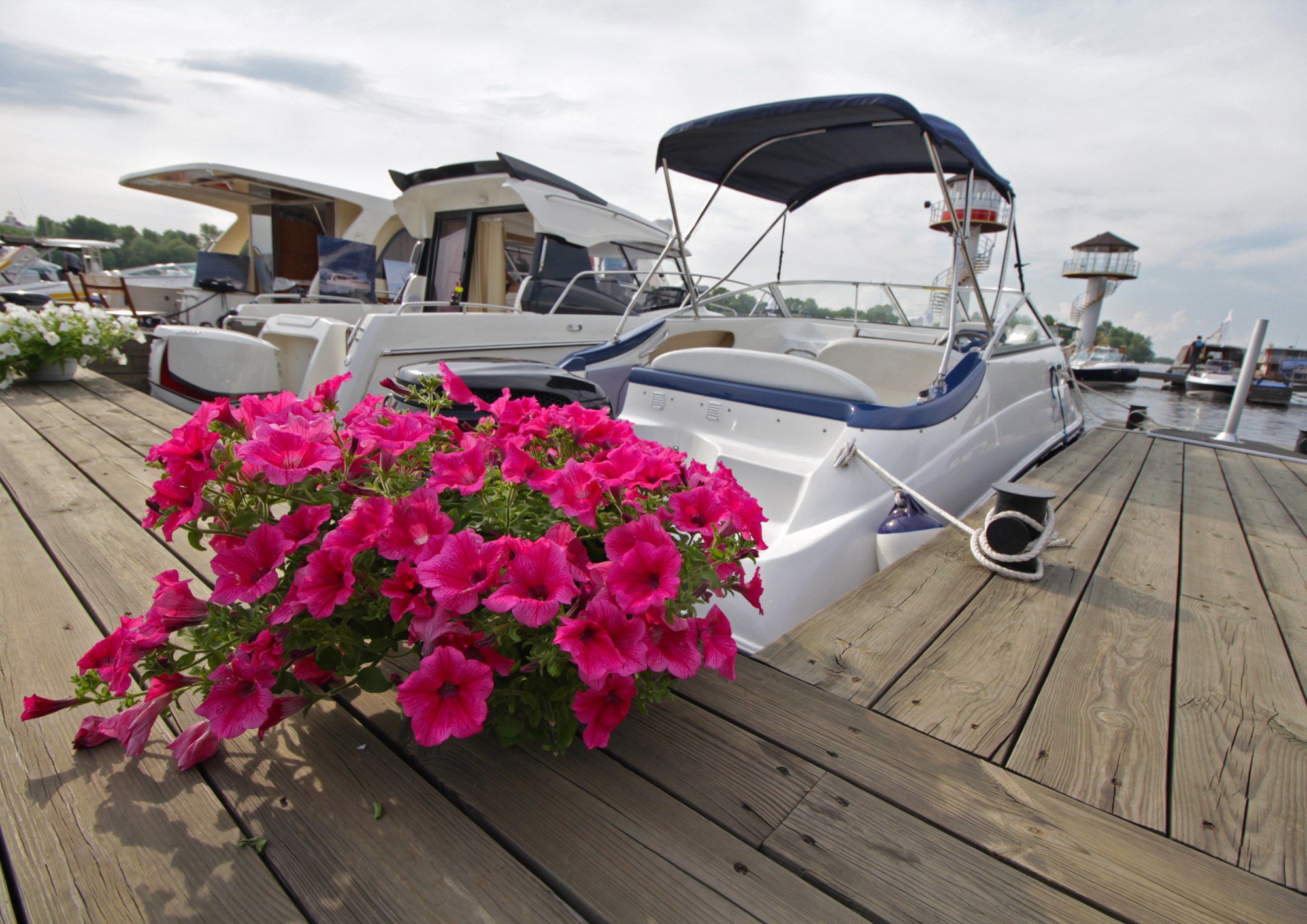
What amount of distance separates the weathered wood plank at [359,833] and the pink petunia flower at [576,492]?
50cm

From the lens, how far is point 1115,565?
98.0 inches

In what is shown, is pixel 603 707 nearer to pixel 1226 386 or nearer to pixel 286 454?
pixel 286 454

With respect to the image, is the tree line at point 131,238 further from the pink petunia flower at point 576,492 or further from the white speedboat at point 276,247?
the pink petunia flower at point 576,492

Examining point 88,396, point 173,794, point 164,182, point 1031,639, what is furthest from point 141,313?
point 1031,639

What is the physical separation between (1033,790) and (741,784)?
56cm

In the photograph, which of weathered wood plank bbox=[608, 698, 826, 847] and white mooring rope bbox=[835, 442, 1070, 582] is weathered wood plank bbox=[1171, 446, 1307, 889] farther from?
weathered wood plank bbox=[608, 698, 826, 847]

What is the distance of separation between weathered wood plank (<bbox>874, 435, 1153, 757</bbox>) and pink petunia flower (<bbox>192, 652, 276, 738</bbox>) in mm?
1176

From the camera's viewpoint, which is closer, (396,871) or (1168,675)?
(396,871)

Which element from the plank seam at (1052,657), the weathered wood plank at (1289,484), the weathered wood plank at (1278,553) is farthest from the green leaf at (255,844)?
the weathered wood plank at (1289,484)

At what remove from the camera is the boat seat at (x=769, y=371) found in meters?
2.70

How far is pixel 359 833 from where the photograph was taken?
0.95 metres

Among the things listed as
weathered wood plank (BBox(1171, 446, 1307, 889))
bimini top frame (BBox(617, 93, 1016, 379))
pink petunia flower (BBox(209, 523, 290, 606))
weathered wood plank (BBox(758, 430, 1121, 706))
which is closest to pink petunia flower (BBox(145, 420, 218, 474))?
pink petunia flower (BBox(209, 523, 290, 606))

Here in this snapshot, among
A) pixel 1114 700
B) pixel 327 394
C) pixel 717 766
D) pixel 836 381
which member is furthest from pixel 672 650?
pixel 836 381

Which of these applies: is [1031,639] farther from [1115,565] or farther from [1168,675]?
[1115,565]
